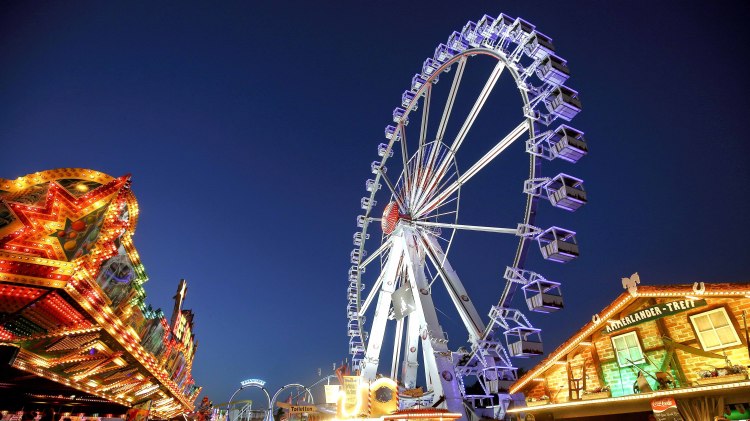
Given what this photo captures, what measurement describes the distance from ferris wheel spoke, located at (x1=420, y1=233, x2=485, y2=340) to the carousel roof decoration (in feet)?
43.0

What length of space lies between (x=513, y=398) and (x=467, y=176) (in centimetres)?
981

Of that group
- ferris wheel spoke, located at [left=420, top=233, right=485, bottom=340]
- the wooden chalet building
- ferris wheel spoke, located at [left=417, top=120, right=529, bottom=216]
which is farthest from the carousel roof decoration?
ferris wheel spoke, located at [left=417, top=120, right=529, bottom=216]

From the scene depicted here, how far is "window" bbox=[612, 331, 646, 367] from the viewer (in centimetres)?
1067

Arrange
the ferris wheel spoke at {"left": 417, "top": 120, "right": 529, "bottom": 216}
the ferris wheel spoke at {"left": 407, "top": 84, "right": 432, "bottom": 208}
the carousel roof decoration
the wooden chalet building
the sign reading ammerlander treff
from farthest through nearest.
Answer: the ferris wheel spoke at {"left": 407, "top": 84, "right": 432, "bottom": 208} < the ferris wheel spoke at {"left": 417, "top": 120, "right": 529, "bottom": 216} < the sign reading ammerlander treff < the wooden chalet building < the carousel roof decoration

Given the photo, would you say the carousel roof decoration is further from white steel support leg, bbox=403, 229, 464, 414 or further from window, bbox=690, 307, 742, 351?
window, bbox=690, 307, 742, 351

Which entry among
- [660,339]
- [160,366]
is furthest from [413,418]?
[160,366]

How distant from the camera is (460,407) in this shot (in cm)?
1561

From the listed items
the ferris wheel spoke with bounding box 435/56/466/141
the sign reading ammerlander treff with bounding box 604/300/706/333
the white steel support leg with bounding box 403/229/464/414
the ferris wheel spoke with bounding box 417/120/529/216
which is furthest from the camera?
the ferris wheel spoke with bounding box 435/56/466/141

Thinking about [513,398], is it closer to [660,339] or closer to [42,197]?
[660,339]

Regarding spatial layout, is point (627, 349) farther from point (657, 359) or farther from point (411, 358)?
point (411, 358)

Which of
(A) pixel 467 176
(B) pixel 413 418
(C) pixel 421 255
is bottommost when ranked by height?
(B) pixel 413 418

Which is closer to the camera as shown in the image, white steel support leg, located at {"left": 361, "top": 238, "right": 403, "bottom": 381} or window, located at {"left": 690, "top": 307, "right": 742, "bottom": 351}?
window, located at {"left": 690, "top": 307, "right": 742, "bottom": 351}

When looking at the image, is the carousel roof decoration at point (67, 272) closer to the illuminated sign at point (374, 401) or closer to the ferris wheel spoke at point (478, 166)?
the illuminated sign at point (374, 401)

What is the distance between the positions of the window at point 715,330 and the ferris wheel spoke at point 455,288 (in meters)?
8.76
